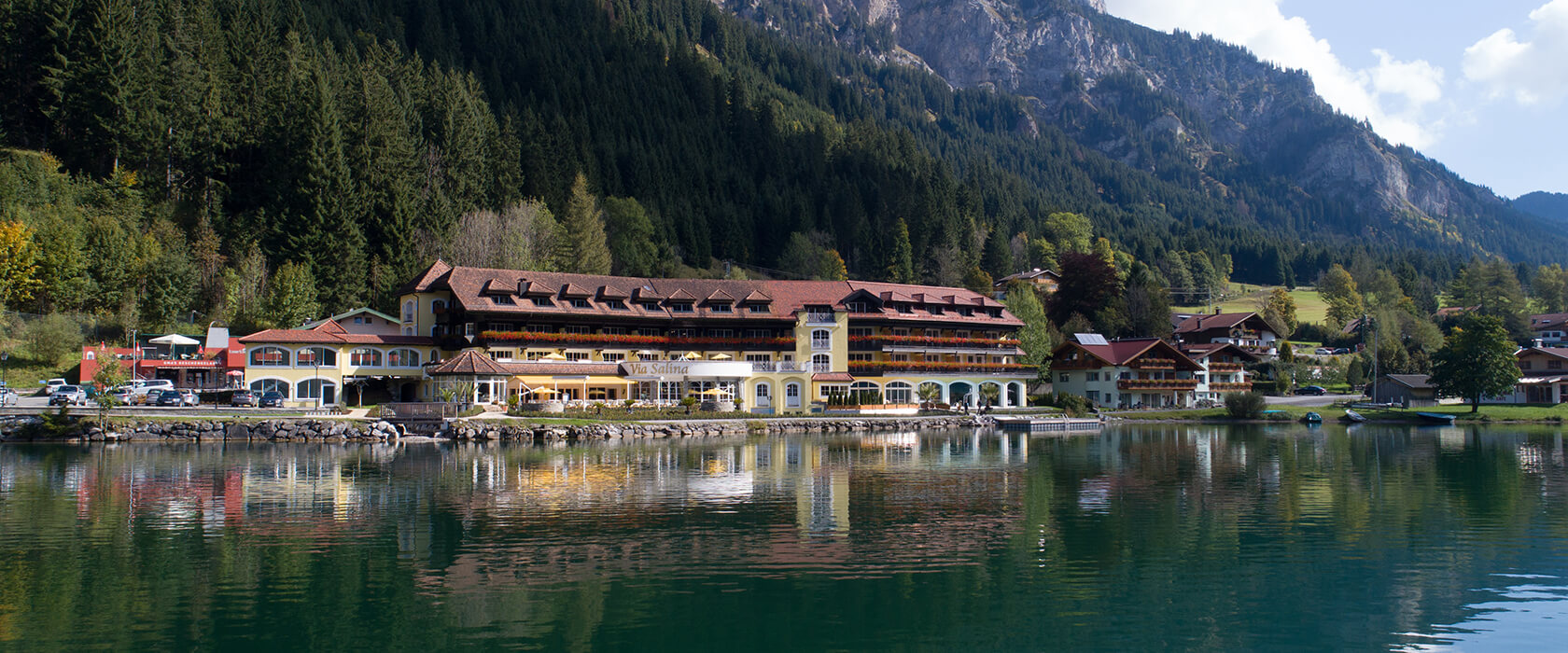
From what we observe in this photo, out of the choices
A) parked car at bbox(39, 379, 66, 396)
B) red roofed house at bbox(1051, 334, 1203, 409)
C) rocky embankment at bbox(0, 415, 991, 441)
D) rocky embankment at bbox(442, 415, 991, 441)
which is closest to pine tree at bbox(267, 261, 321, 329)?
parked car at bbox(39, 379, 66, 396)

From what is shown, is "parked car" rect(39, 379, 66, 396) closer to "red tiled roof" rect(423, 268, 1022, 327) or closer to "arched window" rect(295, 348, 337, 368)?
"arched window" rect(295, 348, 337, 368)

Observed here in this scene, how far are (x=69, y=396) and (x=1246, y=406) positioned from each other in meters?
78.0

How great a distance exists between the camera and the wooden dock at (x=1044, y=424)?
227 feet

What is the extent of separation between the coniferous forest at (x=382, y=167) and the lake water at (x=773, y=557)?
3228 centimetres

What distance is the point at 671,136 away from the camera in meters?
132

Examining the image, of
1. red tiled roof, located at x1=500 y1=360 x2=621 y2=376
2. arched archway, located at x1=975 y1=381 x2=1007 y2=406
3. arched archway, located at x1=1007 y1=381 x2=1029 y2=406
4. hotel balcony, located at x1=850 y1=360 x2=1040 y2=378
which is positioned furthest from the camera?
arched archway, located at x1=1007 y1=381 x2=1029 y2=406

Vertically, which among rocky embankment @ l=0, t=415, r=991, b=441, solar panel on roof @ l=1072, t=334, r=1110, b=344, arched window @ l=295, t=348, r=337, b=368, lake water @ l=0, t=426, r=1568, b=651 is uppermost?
solar panel on roof @ l=1072, t=334, r=1110, b=344

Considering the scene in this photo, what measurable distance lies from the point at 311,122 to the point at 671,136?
6242 centimetres

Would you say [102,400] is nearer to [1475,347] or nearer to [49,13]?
[49,13]

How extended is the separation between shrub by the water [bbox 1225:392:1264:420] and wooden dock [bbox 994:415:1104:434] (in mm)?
13773

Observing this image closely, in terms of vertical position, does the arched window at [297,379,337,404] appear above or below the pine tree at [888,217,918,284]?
below

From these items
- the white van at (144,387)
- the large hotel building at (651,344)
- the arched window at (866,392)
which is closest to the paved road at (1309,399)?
the large hotel building at (651,344)

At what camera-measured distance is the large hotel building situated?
214 ft

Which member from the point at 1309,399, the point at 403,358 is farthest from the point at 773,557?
the point at 1309,399
